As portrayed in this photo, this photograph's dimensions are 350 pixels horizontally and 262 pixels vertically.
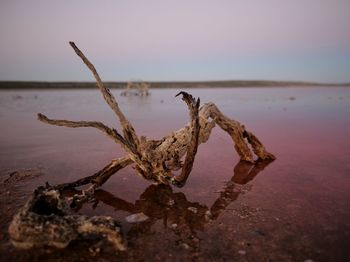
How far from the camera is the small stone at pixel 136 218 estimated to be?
158 inches

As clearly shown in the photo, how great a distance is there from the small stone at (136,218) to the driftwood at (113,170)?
68 cm

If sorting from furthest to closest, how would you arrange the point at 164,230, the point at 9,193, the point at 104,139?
the point at 104,139 < the point at 9,193 < the point at 164,230

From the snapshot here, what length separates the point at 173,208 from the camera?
444cm

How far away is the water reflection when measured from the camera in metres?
3.71

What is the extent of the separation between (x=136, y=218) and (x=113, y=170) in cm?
145

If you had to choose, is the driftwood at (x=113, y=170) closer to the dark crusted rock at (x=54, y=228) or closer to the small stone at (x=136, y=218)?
the dark crusted rock at (x=54, y=228)

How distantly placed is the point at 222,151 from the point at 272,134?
11.6 ft

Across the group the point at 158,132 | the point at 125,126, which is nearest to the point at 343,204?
the point at 125,126

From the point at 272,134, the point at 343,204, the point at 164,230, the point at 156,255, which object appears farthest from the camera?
the point at 272,134

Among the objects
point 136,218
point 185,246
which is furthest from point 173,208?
point 185,246

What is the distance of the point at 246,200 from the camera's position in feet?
15.6

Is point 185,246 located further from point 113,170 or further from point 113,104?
point 113,104

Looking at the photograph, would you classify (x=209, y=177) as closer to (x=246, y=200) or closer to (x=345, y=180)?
(x=246, y=200)

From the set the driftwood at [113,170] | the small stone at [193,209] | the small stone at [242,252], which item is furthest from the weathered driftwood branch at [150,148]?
the small stone at [242,252]
